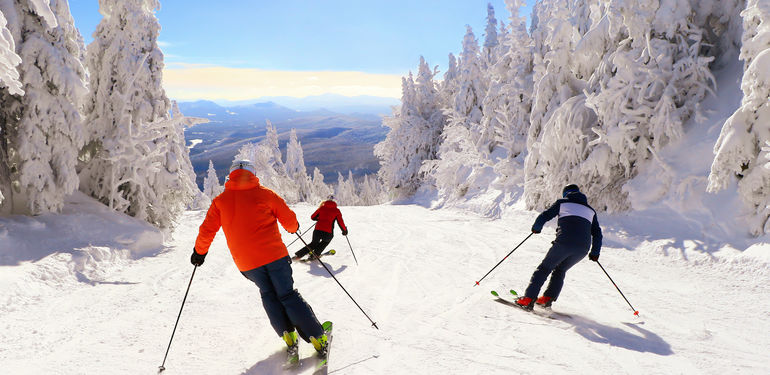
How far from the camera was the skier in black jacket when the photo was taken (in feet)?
17.1

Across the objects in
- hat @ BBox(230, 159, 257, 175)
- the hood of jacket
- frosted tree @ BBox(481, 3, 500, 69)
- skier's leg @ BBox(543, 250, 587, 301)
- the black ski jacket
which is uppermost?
frosted tree @ BBox(481, 3, 500, 69)

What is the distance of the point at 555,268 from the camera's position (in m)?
5.38

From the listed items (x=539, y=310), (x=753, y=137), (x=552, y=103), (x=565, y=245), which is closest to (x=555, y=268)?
(x=565, y=245)

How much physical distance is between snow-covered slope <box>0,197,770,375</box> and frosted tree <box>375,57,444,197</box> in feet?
77.0

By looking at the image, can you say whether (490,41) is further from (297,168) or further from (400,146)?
(297,168)

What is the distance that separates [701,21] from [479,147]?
1497 centimetres

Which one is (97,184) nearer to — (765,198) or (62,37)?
(62,37)

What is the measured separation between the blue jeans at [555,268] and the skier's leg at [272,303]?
341cm

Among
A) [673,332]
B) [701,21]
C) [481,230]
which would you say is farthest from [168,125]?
[701,21]

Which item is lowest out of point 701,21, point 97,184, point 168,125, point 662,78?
point 97,184

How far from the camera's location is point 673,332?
183 inches

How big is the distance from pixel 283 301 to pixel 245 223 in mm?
857

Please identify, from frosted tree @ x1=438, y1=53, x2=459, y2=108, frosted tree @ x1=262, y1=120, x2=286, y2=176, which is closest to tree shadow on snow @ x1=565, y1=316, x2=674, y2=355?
frosted tree @ x1=438, y1=53, x2=459, y2=108

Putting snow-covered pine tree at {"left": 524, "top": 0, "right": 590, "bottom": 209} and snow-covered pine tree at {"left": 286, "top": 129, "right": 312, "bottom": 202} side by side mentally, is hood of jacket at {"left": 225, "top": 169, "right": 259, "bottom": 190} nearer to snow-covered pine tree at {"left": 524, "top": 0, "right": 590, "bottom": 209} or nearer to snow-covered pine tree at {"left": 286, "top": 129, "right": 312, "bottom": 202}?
snow-covered pine tree at {"left": 524, "top": 0, "right": 590, "bottom": 209}
